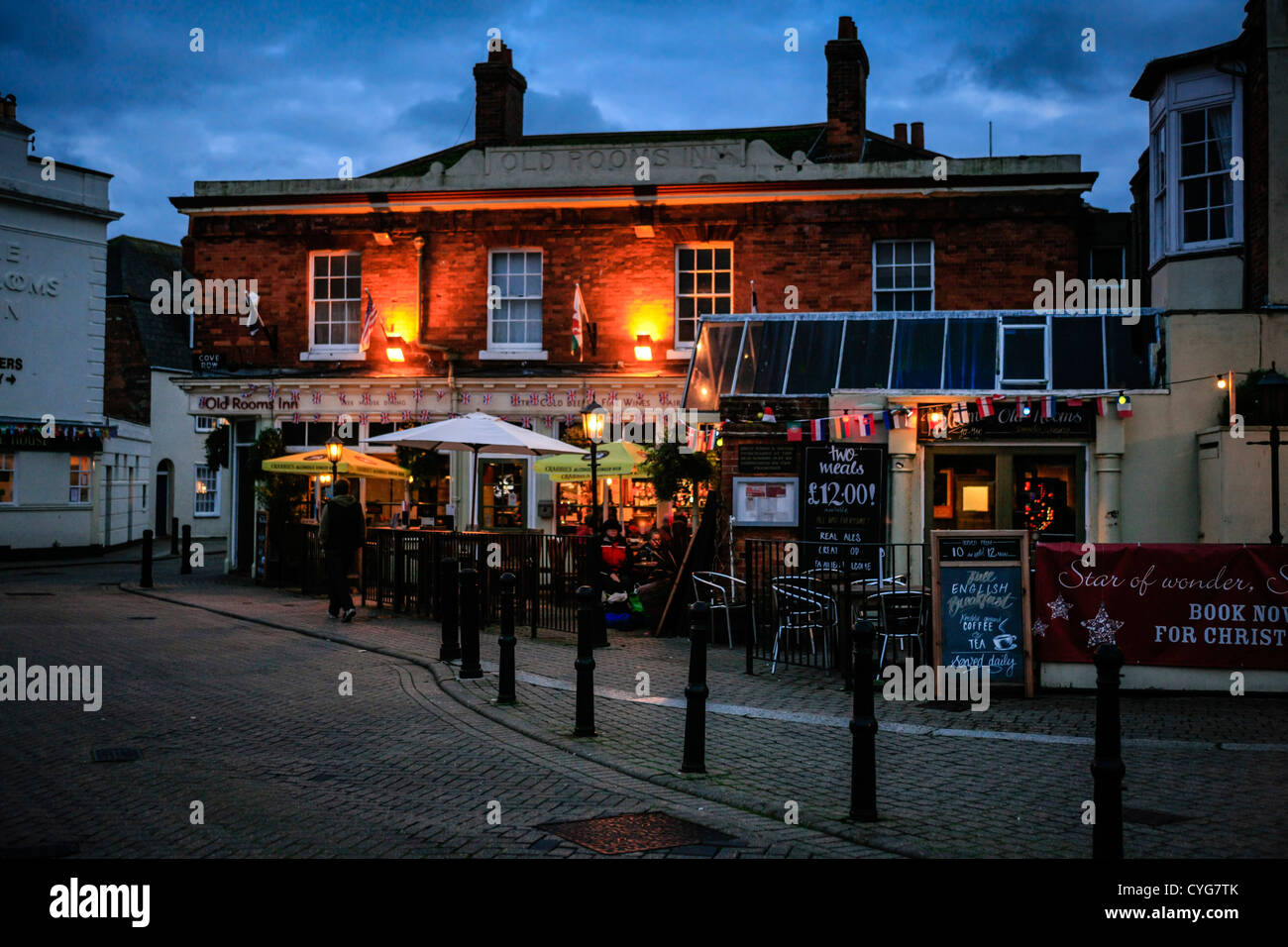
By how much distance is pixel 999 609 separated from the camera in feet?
31.5

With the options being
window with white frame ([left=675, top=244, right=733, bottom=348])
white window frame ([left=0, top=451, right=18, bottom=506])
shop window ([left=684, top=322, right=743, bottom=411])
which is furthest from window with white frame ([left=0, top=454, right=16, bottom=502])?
shop window ([left=684, top=322, right=743, bottom=411])

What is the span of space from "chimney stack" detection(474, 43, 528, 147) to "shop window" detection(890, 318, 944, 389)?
12.5 m

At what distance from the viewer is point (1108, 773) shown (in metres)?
4.81

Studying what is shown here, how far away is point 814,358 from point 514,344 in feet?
27.8

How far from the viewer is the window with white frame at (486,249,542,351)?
2136cm

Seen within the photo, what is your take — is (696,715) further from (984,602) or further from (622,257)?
(622,257)

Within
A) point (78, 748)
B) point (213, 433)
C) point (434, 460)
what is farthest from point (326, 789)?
point (213, 433)

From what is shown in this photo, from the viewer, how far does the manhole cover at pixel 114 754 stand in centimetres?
676

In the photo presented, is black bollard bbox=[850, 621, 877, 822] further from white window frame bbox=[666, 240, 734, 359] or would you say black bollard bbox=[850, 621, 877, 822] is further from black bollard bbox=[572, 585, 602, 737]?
white window frame bbox=[666, 240, 734, 359]

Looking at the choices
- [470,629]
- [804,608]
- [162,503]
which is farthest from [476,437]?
[162,503]

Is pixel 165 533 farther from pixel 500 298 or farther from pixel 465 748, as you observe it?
pixel 465 748

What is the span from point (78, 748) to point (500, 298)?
15.4 meters

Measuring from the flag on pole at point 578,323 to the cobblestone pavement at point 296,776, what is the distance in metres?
10.3

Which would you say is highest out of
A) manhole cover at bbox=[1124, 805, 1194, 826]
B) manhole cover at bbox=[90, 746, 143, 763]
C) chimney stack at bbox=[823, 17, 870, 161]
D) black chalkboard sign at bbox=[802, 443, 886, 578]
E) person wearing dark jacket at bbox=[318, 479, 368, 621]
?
chimney stack at bbox=[823, 17, 870, 161]
